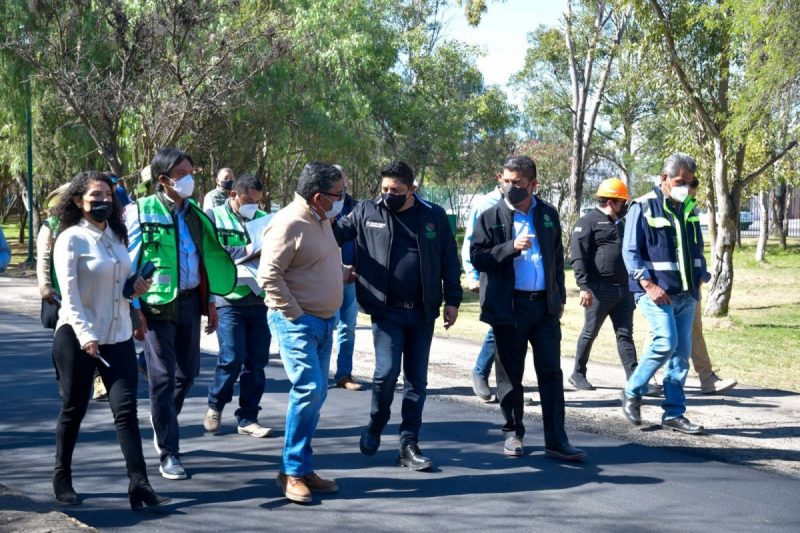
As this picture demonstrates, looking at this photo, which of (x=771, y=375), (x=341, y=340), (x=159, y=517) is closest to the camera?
(x=159, y=517)

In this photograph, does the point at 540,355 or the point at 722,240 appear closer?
the point at 540,355

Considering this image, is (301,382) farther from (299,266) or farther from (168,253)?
(168,253)

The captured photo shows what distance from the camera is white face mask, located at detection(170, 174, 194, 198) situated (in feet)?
20.9

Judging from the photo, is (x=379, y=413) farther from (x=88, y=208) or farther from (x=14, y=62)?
Answer: (x=14, y=62)

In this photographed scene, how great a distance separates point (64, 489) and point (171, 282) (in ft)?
4.39

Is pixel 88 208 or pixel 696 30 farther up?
pixel 696 30

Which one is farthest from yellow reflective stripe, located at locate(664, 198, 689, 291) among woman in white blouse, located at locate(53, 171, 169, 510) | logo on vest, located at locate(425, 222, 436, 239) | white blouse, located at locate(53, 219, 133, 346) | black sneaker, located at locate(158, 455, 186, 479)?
white blouse, located at locate(53, 219, 133, 346)

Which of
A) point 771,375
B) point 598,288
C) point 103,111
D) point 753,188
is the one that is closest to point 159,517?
point 598,288

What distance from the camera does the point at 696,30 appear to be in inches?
643

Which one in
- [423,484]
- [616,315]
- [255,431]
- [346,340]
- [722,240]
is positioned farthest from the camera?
[722,240]

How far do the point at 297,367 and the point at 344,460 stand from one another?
4.02 feet

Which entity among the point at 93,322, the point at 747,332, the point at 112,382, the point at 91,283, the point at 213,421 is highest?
the point at 91,283

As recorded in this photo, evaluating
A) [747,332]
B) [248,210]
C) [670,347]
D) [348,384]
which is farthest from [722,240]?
[248,210]

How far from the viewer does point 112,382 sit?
573 centimetres
